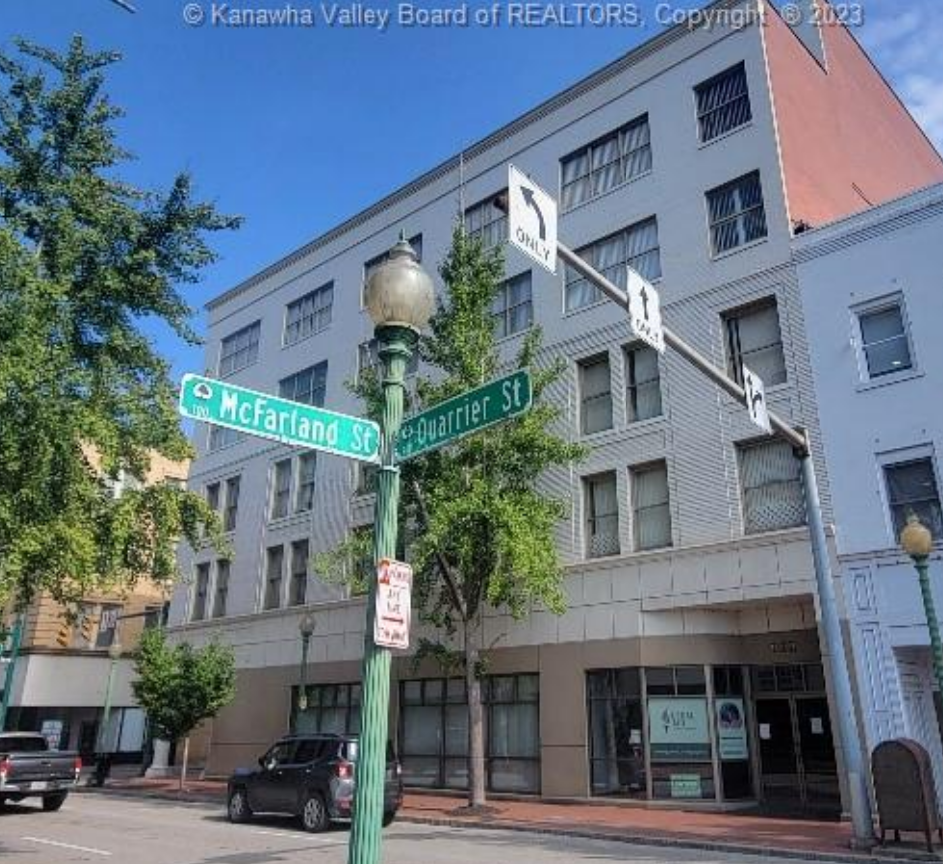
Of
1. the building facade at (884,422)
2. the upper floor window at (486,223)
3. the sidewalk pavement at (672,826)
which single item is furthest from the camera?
the upper floor window at (486,223)

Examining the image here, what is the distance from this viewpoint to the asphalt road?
12453 millimetres

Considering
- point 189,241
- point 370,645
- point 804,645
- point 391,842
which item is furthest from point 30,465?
point 804,645

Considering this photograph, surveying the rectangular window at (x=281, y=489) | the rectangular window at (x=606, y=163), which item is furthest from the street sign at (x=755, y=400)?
the rectangular window at (x=281, y=489)

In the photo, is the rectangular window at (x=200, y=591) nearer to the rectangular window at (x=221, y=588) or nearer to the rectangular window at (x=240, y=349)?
the rectangular window at (x=221, y=588)

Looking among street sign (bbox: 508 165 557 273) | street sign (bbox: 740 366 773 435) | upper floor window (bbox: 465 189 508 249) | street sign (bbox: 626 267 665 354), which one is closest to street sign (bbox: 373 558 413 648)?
street sign (bbox: 508 165 557 273)

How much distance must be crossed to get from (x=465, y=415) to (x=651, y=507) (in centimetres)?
1642

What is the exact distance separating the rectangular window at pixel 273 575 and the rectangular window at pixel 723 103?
19.8m

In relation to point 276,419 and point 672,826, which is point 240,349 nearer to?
point 672,826

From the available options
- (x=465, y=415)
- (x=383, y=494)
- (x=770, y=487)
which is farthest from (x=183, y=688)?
(x=465, y=415)

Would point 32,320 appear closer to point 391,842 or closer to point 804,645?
point 391,842

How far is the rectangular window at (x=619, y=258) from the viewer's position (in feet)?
76.1

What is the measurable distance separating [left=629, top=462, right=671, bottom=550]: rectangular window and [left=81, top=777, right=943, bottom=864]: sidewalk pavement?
5936mm

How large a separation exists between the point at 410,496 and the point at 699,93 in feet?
43.2

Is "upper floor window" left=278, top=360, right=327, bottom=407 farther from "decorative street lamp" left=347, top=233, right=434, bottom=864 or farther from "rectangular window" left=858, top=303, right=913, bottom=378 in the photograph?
"decorative street lamp" left=347, top=233, right=434, bottom=864
